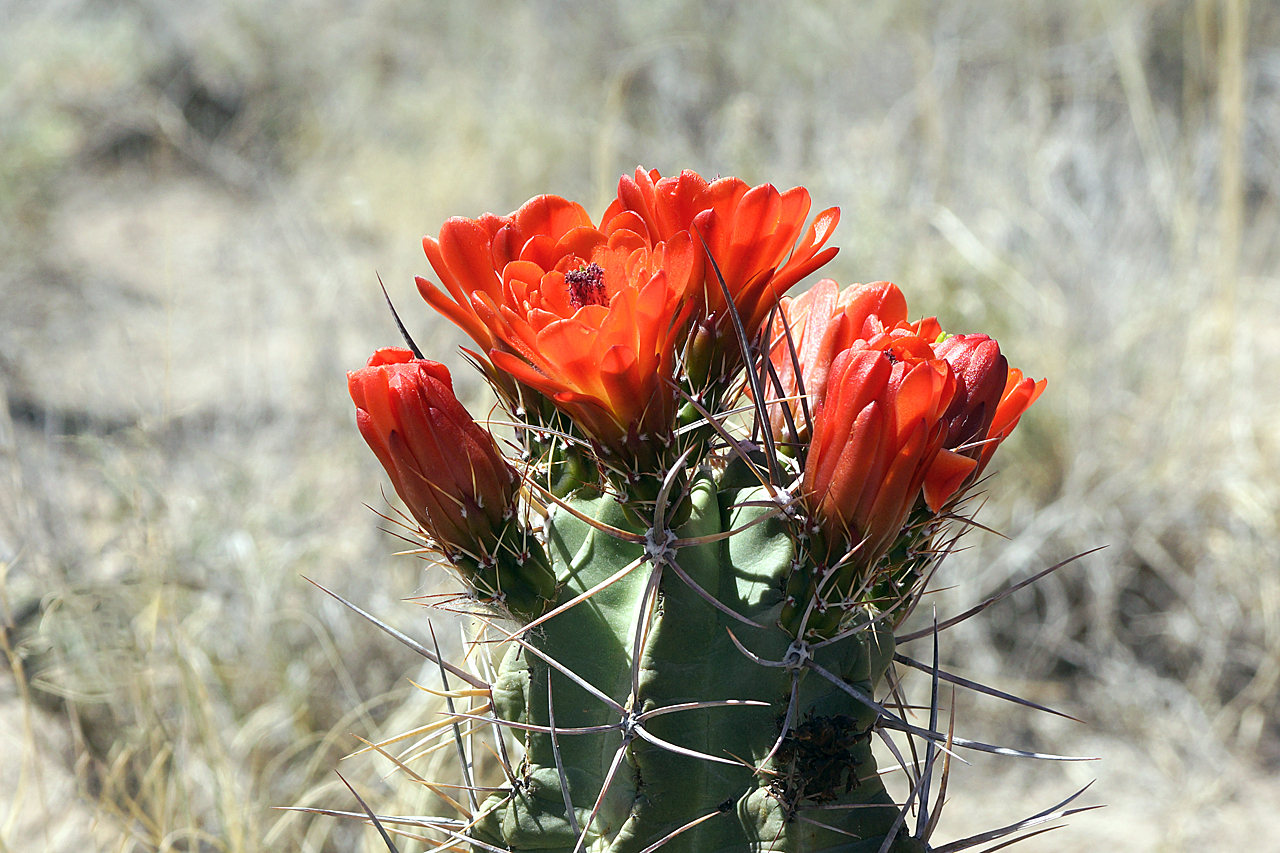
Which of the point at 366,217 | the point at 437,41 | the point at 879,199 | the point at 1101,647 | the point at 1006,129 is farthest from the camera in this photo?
the point at 437,41

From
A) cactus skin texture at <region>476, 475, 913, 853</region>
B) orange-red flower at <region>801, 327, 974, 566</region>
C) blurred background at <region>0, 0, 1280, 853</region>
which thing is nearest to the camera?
orange-red flower at <region>801, 327, 974, 566</region>

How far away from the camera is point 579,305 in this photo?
0.88 metres

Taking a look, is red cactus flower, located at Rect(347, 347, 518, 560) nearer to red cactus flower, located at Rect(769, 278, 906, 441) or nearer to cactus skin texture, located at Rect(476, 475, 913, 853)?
cactus skin texture, located at Rect(476, 475, 913, 853)

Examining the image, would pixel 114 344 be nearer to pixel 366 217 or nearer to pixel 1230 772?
pixel 366 217

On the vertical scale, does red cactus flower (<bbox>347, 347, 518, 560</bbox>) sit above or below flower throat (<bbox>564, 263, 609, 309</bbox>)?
below

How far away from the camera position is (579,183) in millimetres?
5480

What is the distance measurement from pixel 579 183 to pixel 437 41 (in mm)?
3333

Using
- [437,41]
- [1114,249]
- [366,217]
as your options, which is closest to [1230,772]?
[1114,249]

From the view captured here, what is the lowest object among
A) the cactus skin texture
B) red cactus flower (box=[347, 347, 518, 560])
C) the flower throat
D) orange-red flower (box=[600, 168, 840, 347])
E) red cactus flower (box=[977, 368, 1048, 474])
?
the cactus skin texture

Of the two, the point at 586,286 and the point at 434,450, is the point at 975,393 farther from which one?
the point at 434,450

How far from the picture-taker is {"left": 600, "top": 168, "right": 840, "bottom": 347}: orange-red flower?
897 millimetres

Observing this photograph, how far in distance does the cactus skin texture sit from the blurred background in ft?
3.04

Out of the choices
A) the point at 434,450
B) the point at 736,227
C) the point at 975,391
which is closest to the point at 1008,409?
the point at 975,391

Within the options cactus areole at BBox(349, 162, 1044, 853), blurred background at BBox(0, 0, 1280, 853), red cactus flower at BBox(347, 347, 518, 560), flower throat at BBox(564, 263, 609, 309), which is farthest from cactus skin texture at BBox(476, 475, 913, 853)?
blurred background at BBox(0, 0, 1280, 853)
